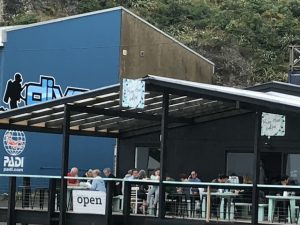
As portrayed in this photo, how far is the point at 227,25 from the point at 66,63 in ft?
54.9

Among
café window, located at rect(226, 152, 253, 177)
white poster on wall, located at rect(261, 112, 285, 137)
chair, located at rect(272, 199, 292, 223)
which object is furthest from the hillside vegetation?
chair, located at rect(272, 199, 292, 223)

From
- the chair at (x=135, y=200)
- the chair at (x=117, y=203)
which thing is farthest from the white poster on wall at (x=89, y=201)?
the chair at (x=135, y=200)

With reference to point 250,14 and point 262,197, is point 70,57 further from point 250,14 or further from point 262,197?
point 250,14

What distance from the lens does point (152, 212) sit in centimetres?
1658

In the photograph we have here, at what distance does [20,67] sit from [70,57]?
2277mm

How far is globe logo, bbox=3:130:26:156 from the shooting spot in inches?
1043

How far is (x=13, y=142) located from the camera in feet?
87.5

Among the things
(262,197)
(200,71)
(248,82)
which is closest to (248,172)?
(262,197)

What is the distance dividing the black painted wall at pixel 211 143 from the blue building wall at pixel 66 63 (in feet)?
18.6

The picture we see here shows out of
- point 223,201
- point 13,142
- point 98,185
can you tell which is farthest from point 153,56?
point 223,201

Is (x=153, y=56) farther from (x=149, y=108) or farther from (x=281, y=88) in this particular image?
(x=149, y=108)

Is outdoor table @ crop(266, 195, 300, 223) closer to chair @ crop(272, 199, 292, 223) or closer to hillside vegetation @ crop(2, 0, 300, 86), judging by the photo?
chair @ crop(272, 199, 292, 223)

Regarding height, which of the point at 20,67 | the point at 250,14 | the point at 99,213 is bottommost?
the point at 99,213

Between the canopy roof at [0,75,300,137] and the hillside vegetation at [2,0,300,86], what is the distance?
18281mm
